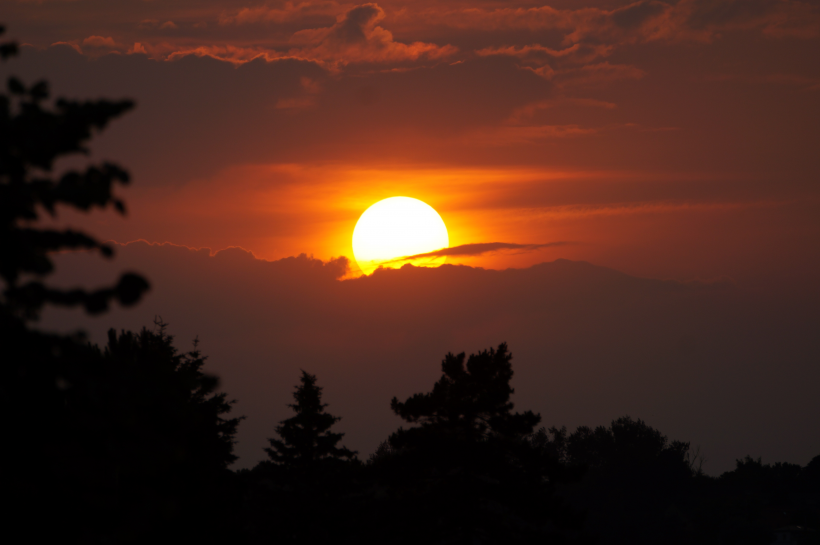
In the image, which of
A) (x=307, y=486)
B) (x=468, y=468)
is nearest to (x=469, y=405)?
(x=468, y=468)

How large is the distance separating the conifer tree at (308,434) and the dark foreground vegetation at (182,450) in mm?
84

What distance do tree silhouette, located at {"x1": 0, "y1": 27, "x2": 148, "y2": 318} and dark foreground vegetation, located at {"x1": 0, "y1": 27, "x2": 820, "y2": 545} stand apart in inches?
0.6

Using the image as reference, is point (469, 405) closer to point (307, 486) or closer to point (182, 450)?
point (307, 486)

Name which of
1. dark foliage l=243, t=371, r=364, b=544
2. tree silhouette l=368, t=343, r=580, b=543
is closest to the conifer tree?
dark foliage l=243, t=371, r=364, b=544

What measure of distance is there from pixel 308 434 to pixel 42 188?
143ft

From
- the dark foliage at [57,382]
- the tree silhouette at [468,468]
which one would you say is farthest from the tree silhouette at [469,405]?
the dark foliage at [57,382]

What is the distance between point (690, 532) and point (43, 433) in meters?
121

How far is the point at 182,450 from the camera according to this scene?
887cm

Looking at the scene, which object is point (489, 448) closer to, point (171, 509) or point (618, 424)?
point (171, 509)

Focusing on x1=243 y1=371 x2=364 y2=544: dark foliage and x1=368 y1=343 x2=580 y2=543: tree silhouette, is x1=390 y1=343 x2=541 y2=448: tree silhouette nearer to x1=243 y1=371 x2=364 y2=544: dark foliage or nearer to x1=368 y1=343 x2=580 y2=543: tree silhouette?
x1=368 y1=343 x2=580 y2=543: tree silhouette

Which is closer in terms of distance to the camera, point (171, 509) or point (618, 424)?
point (171, 509)

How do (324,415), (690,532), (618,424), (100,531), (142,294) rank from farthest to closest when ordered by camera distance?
(618,424) < (690,532) < (324,415) < (100,531) < (142,294)

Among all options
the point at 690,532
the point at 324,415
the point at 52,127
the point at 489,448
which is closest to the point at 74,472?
the point at 52,127

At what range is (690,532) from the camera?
11756cm
